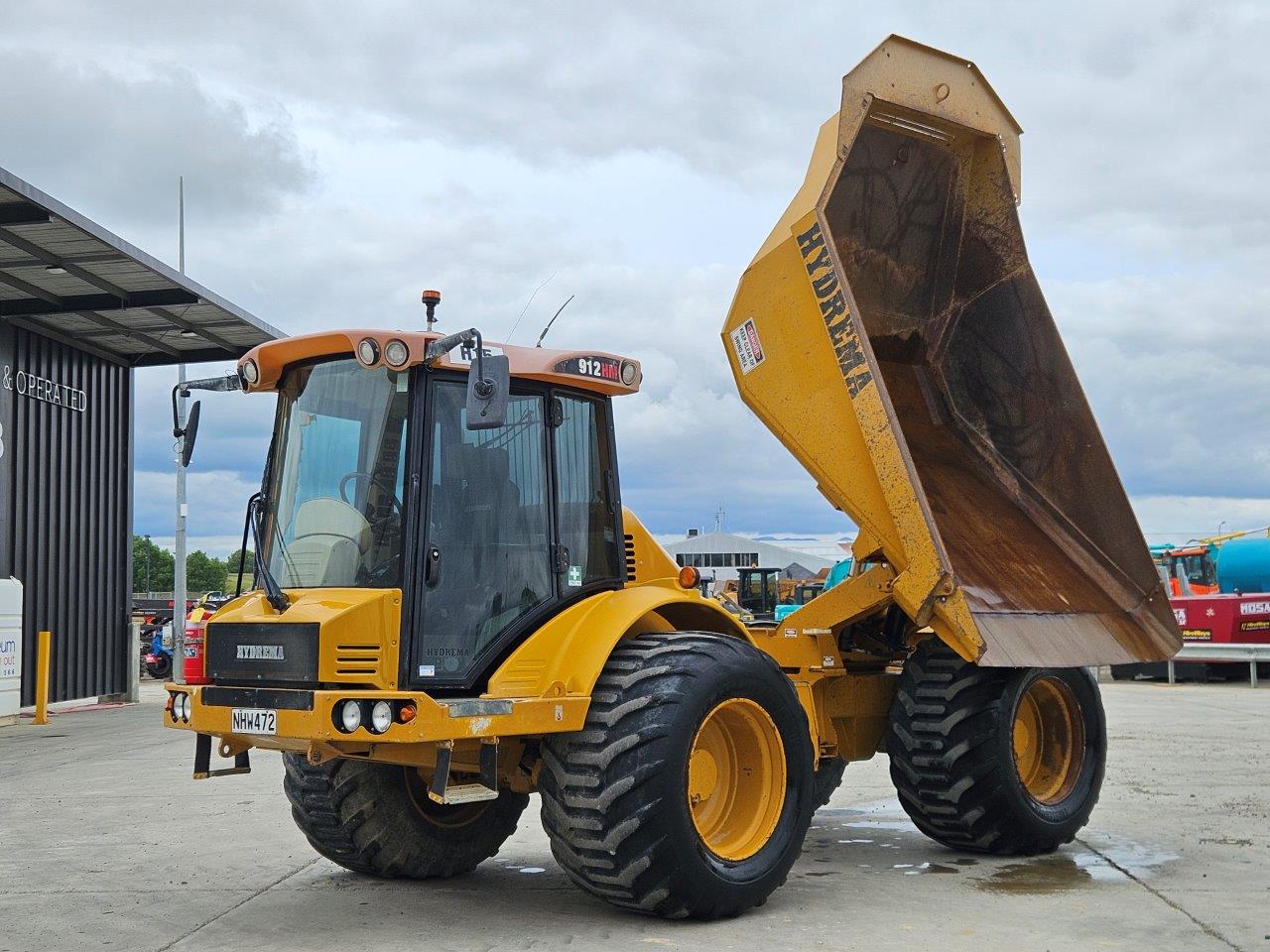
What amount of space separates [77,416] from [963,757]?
14994 millimetres

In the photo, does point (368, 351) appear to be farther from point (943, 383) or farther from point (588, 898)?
point (943, 383)

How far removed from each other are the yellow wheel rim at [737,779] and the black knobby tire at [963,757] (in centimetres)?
120

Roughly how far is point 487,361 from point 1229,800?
6767 millimetres

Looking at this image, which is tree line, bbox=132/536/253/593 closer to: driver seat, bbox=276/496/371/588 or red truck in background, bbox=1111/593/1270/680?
red truck in background, bbox=1111/593/1270/680

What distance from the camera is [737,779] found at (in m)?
6.34

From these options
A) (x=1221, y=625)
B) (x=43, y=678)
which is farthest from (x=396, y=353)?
(x=1221, y=625)

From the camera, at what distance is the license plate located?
5.44 meters

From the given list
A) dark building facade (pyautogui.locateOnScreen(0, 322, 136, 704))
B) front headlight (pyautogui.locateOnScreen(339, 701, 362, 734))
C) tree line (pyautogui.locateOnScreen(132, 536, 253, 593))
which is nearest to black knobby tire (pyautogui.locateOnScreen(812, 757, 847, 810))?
front headlight (pyautogui.locateOnScreen(339, 701, 362, 734))

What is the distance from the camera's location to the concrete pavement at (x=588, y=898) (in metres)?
5.57

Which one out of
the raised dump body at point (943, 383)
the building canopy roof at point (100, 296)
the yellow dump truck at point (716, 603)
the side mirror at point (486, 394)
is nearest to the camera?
the side mirror at point (486, 394)

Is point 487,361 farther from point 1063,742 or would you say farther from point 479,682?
point 1063,742

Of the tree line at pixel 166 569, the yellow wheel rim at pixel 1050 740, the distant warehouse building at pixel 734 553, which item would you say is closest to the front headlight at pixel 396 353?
the yellow wheel rim at pixel 1050 740

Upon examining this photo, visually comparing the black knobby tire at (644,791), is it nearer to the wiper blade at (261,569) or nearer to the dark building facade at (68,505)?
the wiper blade at (261,569)

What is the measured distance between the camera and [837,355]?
6801mm
